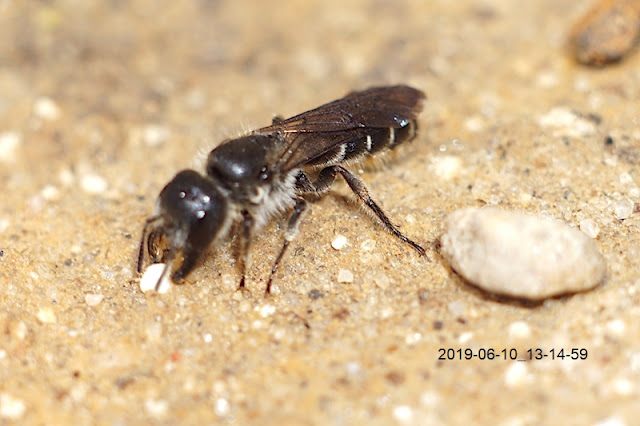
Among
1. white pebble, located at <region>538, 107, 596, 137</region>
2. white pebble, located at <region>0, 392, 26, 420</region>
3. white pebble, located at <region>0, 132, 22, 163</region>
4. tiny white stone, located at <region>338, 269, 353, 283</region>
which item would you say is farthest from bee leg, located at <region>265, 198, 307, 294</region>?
white pebble, located at <region>0, 132, 22, 163</region>

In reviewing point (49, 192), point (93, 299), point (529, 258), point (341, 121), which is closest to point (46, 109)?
point (49, 192)

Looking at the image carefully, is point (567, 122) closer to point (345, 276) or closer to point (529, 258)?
point (529, 258)

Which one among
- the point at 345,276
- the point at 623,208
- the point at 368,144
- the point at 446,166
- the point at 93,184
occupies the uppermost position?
the point at 368,144

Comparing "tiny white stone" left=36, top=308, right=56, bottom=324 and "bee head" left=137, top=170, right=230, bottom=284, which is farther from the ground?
"bee head" left=137, top=170, right=230, bottom=284

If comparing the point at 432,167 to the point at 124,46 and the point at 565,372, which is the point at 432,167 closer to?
the point at 565,372

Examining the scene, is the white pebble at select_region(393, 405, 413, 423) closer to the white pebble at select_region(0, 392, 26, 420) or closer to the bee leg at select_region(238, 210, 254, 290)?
the bee leg at select_region(238, 210, 254, 290)

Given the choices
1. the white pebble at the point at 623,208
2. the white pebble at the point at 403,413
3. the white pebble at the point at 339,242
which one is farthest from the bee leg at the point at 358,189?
the white pebble at the point at 623,208
